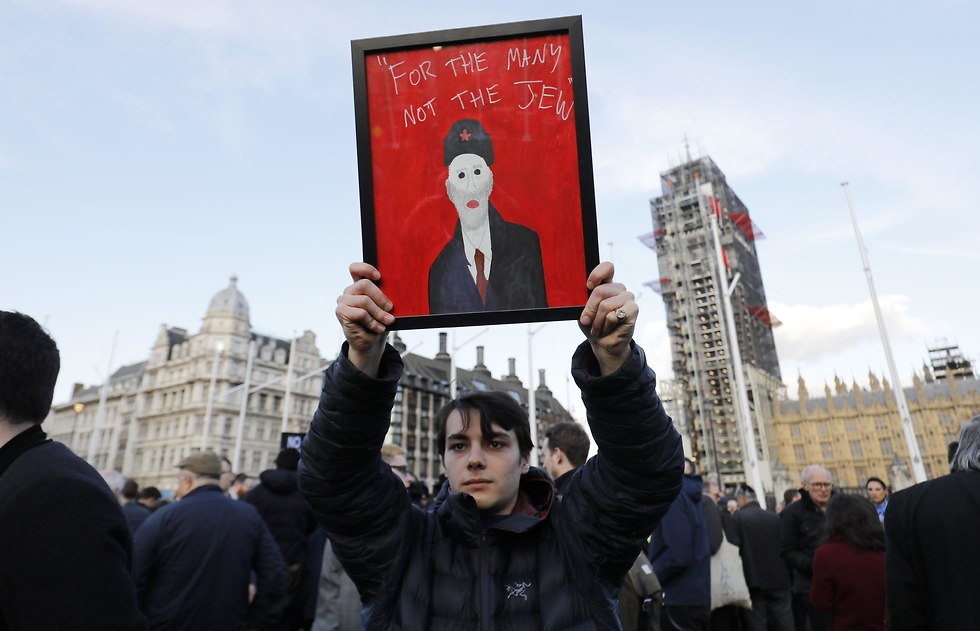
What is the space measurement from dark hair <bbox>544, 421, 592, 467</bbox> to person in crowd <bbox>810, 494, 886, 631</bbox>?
1922 mm

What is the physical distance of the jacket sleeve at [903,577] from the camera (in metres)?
2.78

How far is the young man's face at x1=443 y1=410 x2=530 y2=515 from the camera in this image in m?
2.04

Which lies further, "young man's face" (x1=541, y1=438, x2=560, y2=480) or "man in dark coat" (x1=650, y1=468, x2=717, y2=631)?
"man in dark coat" (x1=650, y1=468, x2=717, y2=631)

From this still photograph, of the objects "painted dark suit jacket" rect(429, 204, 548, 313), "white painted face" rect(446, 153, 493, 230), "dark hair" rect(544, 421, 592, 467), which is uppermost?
"white painted face" rect(446, 153, 493, 230)

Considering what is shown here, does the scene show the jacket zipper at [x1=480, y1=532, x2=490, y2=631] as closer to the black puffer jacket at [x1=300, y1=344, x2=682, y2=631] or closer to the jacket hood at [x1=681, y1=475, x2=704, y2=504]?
the black puffer jacket at [x1=300, y1=344, x2=682, y2=631]

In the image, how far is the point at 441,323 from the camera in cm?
191

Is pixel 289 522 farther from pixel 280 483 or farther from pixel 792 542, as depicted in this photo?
pixel 792 542

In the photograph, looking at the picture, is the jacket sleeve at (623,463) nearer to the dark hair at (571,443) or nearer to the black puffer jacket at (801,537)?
the dark hair at (571,443)

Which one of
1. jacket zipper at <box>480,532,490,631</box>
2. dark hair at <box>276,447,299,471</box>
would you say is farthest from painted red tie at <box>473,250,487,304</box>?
dark hair at <box>276,447,299,471</box>

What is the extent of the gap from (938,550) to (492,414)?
2.16m

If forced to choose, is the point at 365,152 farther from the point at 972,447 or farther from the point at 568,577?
the point at 972,447

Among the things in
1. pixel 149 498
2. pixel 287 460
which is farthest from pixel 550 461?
pixel 149 498

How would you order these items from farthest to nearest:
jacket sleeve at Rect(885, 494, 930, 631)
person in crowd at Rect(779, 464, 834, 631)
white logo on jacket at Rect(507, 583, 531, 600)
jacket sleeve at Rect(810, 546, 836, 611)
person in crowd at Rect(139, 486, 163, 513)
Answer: person in crowd at Rect(139, 486, 163, 513) < person in crowd at Rect(779, 464, 834, 631) < jacket sleeve at Rect(810, 546, 836, 611) < jacket sleeve at Rect(885, 494, 930, 631) < white logo on jacket at Rect(507, 583, 531, 600)

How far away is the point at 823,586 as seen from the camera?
430 centimetres
